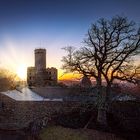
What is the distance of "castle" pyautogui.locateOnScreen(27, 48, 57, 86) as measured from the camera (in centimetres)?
6394

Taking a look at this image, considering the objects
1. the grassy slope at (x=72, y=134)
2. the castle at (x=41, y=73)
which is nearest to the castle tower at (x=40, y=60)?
the castle at (x=41, y=73)

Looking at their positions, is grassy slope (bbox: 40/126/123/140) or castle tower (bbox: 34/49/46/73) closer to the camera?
grassy slope (bbox: 40/126/123/140)

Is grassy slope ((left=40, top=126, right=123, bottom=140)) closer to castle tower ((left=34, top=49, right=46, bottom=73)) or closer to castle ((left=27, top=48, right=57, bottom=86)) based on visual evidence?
castle ((left=27, top=48, right=57, bottom=86))

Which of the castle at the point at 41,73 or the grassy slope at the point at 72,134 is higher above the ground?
the castle at the point at 41,73

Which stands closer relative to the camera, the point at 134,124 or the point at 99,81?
the point at 99,81

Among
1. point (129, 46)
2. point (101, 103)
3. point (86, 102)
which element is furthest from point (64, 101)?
point (129, 46)

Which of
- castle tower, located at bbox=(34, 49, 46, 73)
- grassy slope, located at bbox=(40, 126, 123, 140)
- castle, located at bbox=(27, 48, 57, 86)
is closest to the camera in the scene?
grassy slope, located at bbox=(40, 126, 123, 140)

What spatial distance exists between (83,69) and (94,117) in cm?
536

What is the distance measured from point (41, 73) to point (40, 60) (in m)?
3.74

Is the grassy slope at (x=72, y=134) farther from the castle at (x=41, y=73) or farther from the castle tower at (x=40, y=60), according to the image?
the castle tower at (x=40, y=60)

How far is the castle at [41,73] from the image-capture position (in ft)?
210

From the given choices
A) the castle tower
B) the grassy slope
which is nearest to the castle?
the castle tower

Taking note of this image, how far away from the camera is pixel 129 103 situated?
82.2ft

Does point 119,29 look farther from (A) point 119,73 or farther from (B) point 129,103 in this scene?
(B) point 129,103
